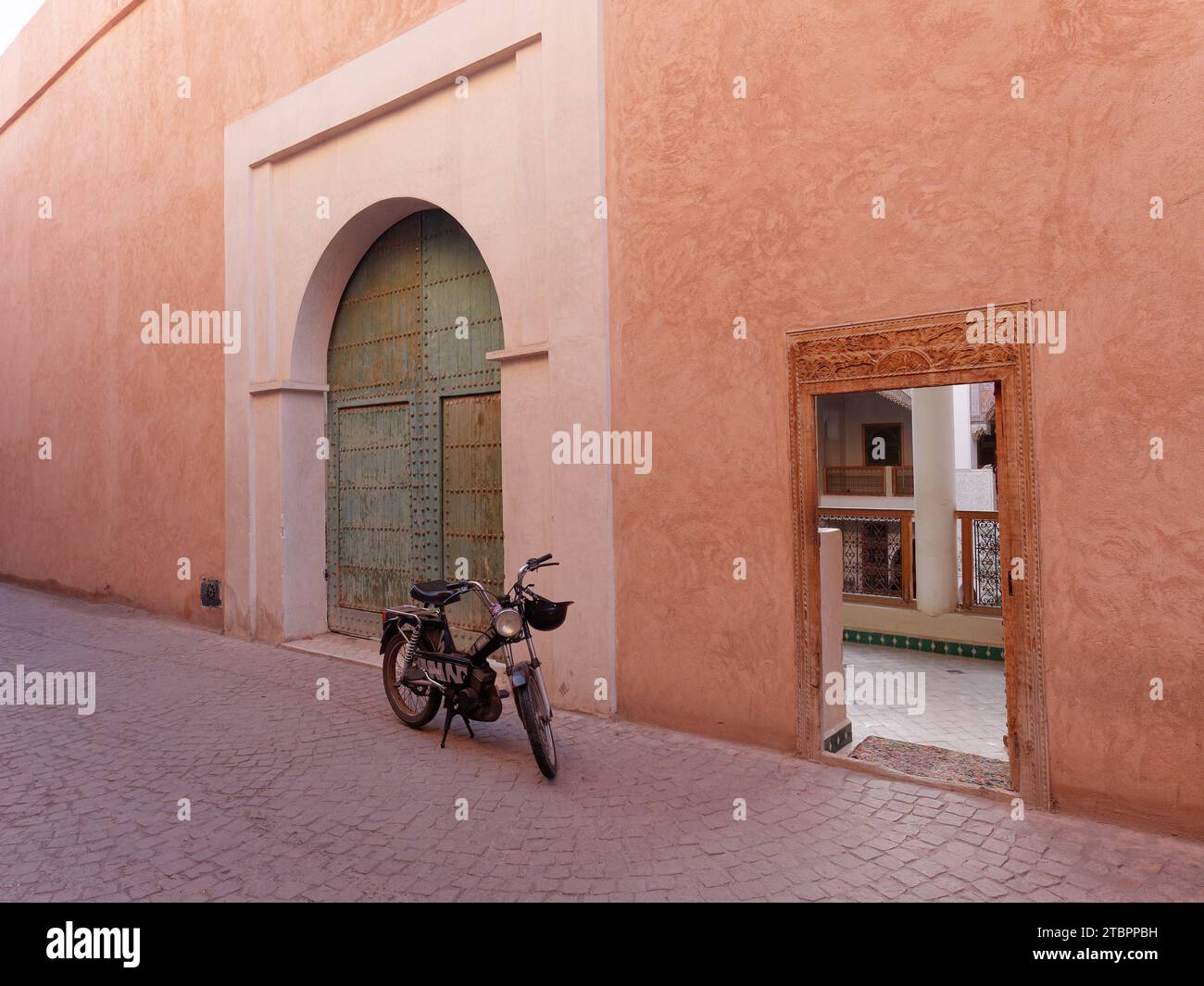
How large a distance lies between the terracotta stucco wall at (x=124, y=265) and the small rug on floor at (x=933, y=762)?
6.47m

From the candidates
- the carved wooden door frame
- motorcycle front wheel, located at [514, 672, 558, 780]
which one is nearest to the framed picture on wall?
the carved wooden door frame

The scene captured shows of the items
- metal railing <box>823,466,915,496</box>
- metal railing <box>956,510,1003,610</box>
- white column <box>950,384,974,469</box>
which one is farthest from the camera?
white column <box>950,384,974,469</box>

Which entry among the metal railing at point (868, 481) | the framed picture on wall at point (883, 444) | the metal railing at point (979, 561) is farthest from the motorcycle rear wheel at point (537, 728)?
the framed picture on wall at point (883, 444)

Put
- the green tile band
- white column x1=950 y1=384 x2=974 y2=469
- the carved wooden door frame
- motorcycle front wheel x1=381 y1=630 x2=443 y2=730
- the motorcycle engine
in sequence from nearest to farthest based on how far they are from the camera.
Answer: the carved wooden door frame → the motorcycle engine → motorcycle front wheel x1=381 y1=630 x2=443 y2=730 → the green tile band → white column x1=950 y1=384 x2=974 y2=469

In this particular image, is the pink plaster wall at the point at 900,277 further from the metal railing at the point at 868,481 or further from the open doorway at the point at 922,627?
the metal railing at the point at 868,481

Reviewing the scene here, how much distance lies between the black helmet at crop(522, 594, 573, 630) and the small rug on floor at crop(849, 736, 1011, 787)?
1.78 m

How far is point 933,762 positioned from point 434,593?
9.86 feet

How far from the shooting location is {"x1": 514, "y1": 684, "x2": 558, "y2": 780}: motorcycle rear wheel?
169 inches

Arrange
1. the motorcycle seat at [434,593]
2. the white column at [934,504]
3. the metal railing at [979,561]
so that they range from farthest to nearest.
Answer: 1. the white column at [934,504]
2. the metal railing at [979,561]
3. the motorcycle seat at [434,593]

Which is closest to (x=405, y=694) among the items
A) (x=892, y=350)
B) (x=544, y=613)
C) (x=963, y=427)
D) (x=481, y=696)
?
(x=481, y=696)

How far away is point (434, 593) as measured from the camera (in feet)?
16.7

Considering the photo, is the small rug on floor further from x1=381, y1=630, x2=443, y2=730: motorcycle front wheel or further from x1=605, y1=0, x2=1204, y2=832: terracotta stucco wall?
x1=381, y1=630, x2=443, y2=730: motorcycle front wheel

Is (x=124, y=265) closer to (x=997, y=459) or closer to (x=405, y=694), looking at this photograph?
(x=405, y=694)

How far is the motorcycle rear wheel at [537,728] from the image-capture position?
4281mm
